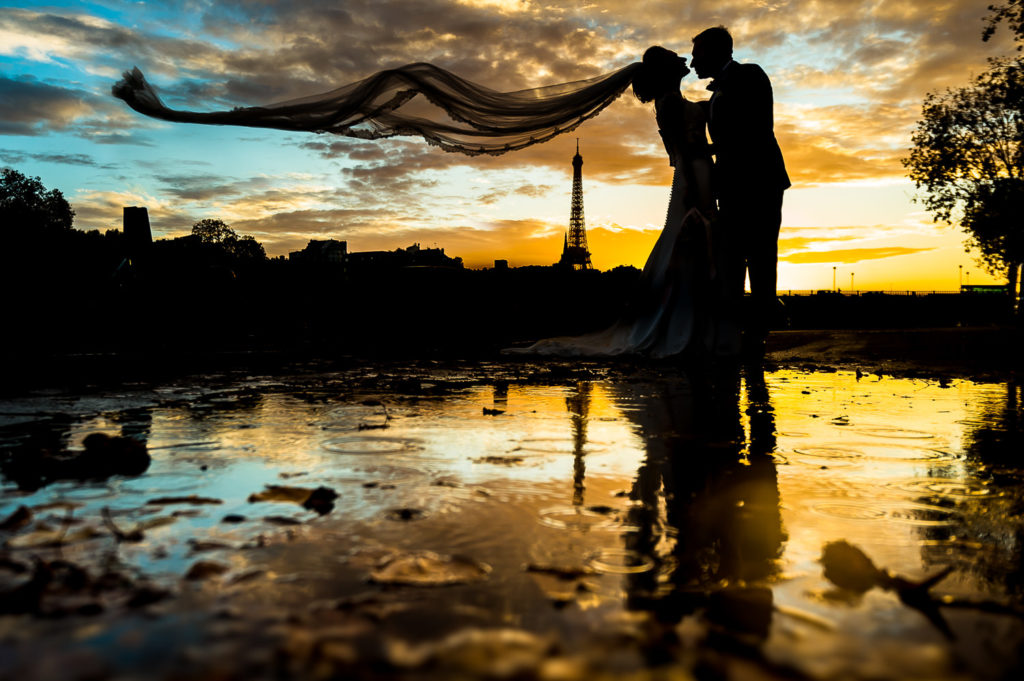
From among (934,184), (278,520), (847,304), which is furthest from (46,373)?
(847,304)

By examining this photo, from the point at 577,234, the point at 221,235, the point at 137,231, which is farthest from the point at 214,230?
the point at 137,231

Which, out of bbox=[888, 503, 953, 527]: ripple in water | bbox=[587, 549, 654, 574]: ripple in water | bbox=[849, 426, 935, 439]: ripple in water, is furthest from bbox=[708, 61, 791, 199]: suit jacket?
bbox=[587, 549, 654, 574]: ripple in water

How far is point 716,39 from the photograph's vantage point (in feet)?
24.6

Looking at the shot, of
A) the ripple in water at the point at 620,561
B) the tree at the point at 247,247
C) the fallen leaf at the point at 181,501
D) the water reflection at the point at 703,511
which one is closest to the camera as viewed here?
the water reflection at the point at 703,511

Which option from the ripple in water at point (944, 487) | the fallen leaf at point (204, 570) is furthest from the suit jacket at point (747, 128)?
the fallen leaf at point (204, 570)

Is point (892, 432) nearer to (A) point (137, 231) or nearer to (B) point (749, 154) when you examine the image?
(B) point (749, 154)

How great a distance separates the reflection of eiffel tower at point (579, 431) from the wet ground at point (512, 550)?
1.1 inches

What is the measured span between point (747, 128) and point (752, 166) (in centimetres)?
40

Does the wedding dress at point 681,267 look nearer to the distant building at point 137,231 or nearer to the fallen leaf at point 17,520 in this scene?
the fallen leaf at point 17,520

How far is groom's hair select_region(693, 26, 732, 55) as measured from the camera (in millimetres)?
7500

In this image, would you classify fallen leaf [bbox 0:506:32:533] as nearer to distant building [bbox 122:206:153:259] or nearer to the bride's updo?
the bride's updo

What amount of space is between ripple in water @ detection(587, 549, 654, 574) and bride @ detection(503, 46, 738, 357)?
7.43 metres

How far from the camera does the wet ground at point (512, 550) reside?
1.30 metres

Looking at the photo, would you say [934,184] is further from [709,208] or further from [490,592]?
[490,592]
